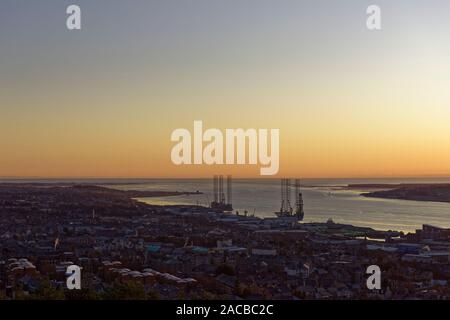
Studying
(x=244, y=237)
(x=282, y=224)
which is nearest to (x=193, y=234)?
(x=244, y=237)

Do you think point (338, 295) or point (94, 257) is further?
point (94, 257)

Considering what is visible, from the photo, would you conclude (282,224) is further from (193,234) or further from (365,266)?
(365,266)

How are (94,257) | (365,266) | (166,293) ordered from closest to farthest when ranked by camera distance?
(166,293) → (365,266) → (94,257)
